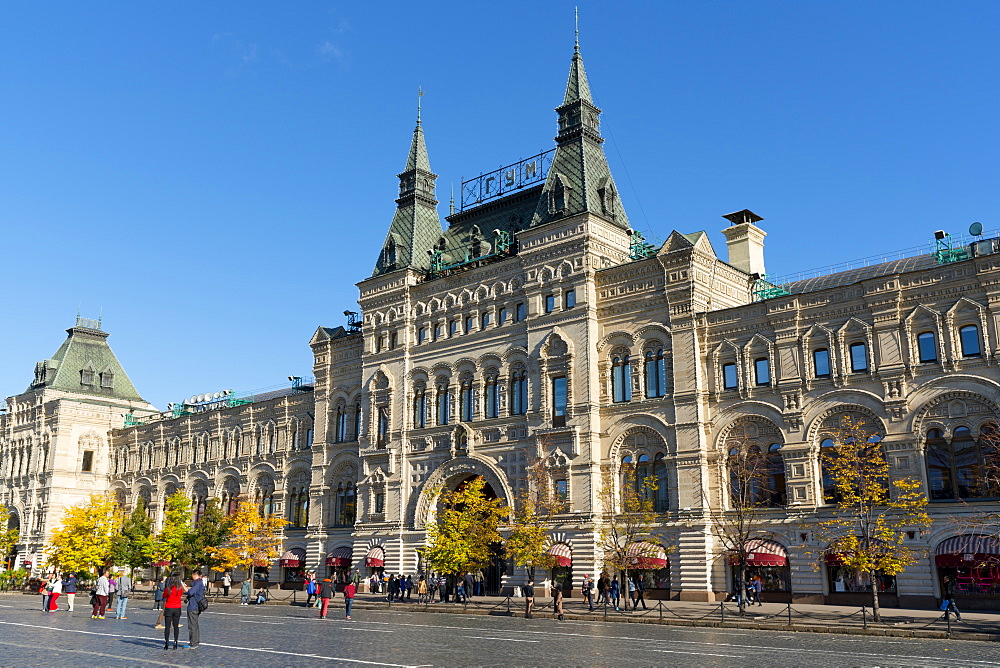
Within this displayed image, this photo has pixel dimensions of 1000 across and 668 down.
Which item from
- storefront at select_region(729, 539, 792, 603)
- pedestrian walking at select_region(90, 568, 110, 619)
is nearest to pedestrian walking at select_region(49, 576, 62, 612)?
pedestrian walking at select_region(90, 568, 110, 619)

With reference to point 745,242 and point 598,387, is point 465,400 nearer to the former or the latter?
point 598,387

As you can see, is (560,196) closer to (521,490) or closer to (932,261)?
(521,490)

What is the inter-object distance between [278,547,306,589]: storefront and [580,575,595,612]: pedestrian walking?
2561cm

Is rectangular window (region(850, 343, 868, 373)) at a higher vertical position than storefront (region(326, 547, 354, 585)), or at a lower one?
higher

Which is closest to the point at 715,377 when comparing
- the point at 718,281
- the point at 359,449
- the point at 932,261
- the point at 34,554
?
the point at 718,281

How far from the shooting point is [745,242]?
57.6 metres

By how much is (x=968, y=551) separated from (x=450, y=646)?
25.3 meters

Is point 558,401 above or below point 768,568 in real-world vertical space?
above

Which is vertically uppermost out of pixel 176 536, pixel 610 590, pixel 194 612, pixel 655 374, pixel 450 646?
pixel 655 374

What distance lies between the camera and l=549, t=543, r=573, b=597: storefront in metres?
50.3

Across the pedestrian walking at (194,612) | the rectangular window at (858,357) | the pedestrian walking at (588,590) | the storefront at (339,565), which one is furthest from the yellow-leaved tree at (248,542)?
the rectangular window at (858,357)

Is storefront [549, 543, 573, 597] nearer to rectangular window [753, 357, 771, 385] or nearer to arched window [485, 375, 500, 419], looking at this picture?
arched window [485, 375, 500, 419]

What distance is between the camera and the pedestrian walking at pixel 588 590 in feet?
141

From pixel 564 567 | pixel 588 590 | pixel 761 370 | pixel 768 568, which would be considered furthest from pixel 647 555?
pixel 761 370
